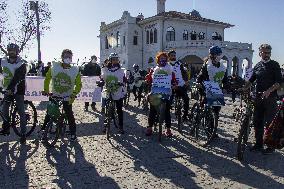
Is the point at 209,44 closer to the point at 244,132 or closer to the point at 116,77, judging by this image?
the point at 116,77

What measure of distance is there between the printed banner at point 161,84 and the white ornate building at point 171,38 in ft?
108

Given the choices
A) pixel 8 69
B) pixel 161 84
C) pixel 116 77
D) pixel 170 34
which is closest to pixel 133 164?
pixel 161 84

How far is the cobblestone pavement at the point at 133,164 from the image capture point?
544 cm

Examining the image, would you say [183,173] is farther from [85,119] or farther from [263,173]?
[85,119]

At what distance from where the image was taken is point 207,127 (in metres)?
7.90

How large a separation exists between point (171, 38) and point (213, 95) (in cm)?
3954

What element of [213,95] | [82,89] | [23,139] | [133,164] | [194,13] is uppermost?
[194,13]

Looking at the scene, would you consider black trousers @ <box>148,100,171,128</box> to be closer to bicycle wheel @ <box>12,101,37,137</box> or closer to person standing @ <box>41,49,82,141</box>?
person standing @ <box>41,49,82,141</box>

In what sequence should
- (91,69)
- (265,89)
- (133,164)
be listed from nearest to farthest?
(133,164)
(265,89)
(91,69)

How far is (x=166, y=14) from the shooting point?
46.3m

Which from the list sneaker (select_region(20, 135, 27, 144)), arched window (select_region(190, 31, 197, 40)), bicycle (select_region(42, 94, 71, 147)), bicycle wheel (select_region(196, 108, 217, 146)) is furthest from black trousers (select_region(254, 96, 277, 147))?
arched window (select_region(190, 31, 197, 40))

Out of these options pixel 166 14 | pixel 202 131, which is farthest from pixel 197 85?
pixel 166 14

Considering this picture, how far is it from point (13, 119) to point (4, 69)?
1212 millimetres

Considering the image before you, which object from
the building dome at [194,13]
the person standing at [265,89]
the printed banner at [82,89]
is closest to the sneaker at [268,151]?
the person standing at [265,89]
